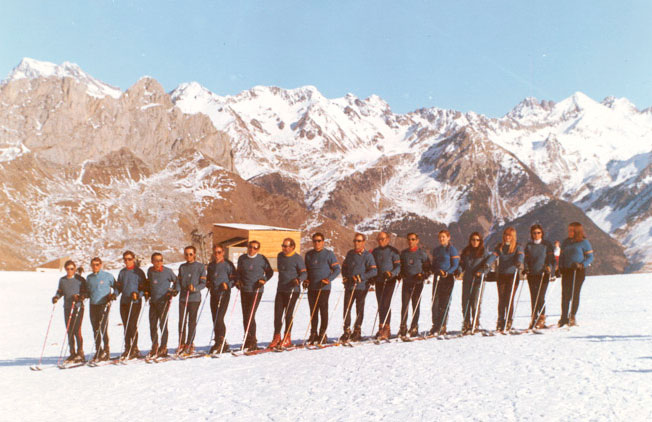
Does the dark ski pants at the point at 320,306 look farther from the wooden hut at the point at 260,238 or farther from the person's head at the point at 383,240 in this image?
the wooden hut at the point at 260,238

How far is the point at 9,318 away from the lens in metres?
20.3

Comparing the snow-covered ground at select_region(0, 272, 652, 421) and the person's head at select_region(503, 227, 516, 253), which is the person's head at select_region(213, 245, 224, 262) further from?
the person's head at select_region(503, 227, 516, 253)

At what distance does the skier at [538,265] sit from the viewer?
1077 centimetres

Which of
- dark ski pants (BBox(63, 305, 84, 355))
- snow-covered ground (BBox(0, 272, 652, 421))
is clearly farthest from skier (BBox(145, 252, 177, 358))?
dark ski pants (BBox(63, 305, 84, 355))

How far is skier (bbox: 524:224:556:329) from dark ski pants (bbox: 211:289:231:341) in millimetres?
5937

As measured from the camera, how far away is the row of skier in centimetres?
1045

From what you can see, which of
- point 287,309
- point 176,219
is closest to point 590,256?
point 287,309

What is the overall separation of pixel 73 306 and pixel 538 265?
9156 millimetres

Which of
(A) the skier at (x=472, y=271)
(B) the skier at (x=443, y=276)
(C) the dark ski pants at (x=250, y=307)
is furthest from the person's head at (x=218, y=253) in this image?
(A) the skier at (x=472, y=271)

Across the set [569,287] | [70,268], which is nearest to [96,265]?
[70,268]

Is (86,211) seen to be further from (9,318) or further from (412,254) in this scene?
(412,254)

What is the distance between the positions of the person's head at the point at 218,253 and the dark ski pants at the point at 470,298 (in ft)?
15.9

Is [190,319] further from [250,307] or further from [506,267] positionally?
[506,267]

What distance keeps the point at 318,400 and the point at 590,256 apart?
671cm
